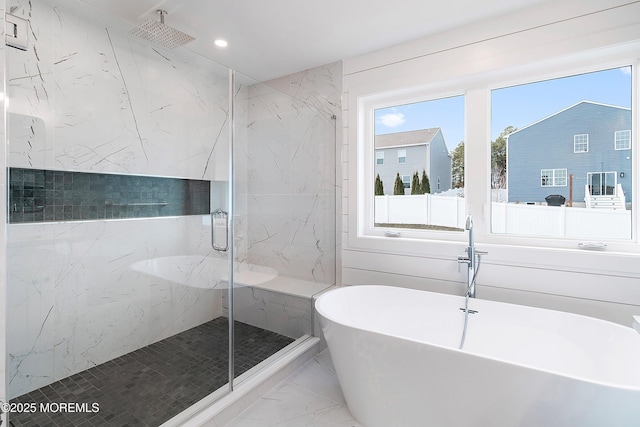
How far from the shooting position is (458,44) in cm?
236

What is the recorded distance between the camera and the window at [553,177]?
7.23 ft

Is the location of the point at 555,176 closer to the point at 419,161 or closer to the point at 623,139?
the point at 623,139

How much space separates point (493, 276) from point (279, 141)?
1954 millimetres

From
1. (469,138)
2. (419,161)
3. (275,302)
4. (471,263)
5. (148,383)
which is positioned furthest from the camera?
(419,161)

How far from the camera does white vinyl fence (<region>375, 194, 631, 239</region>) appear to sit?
2090mm

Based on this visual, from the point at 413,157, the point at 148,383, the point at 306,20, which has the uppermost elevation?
the point at 306,20

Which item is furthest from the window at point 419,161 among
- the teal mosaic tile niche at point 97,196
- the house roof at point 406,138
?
the teal mosaic tile niche at point 97,196

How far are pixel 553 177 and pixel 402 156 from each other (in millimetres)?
1117

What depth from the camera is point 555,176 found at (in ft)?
7.31

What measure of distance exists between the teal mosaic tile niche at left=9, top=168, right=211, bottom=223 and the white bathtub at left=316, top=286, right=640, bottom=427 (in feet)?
3.82

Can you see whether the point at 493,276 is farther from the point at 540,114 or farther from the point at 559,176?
the point at 540,114

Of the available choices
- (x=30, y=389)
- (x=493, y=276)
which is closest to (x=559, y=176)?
(x=493, y=276)

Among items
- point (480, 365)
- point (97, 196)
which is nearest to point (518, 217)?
point (480, 365)

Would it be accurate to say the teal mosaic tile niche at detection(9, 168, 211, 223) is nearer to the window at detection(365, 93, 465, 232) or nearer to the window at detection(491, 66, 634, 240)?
the window at detection(365, 93, 465, 232)
